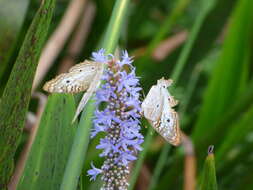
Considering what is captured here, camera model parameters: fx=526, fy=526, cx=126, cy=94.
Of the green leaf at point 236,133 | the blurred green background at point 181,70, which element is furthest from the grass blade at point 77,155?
the green leaf at point 236,133

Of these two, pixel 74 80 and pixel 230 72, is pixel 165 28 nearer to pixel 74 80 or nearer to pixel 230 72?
pixel 230 72

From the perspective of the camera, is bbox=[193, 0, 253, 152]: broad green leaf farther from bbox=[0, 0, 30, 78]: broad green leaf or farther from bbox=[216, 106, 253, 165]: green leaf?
bbox=[0, 0, 30, 78]: broad green leaf

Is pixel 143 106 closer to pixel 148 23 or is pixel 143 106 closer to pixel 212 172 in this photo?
pixel 212 172

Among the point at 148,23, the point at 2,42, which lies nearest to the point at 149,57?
the point at 2,42

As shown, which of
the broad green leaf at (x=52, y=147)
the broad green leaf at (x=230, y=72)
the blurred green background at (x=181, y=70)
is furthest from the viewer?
the broad green leaf at (x=230, y=72)

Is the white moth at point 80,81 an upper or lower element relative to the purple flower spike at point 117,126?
upper

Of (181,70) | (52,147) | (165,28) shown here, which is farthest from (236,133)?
(52,147)

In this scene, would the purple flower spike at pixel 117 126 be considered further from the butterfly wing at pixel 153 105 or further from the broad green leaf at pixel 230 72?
the broad green leaf at pixel 230 72
